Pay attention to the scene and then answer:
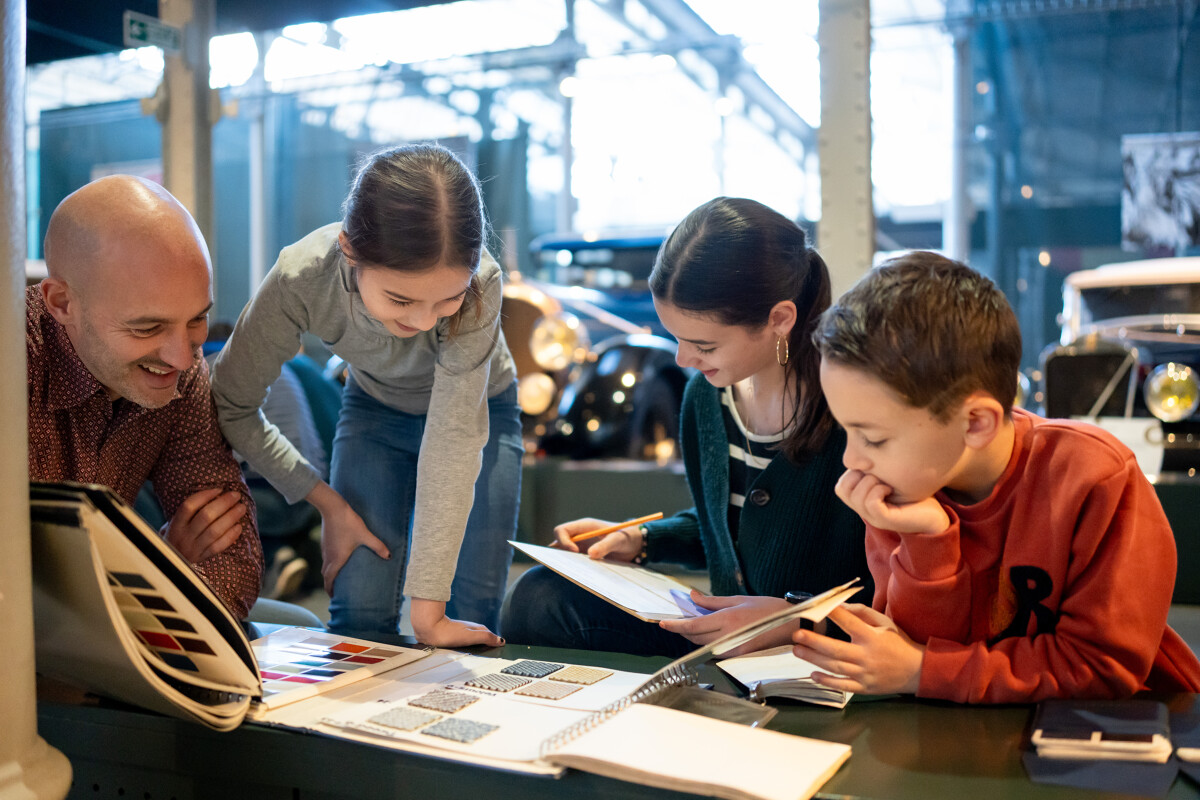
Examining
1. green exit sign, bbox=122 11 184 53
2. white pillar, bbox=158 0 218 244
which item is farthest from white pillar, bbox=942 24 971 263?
green exit sign, bbox=122 11 184 53

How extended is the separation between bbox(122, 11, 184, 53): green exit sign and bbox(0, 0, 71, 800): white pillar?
8.45ft

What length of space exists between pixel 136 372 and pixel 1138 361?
10.1ft

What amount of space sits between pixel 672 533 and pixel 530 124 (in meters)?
6.31

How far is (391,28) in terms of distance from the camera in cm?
755

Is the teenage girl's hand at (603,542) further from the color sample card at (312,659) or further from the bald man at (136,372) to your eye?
the bald man at (136,372)

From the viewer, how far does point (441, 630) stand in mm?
1364

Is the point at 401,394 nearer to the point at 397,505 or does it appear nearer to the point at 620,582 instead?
the point at 397,505

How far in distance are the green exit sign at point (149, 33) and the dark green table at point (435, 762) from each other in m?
2.70

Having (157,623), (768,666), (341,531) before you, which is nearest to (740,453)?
(768,666)

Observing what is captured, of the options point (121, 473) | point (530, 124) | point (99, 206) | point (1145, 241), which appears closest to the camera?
point (99, 206)

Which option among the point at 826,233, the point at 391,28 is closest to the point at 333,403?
the point at 826,233

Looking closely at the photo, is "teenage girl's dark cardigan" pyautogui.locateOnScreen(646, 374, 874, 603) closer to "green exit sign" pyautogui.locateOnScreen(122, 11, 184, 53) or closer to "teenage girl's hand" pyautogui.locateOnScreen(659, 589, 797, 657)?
"teenage girl's hand" pyautogui.locateOnScreen(659, 589, 797, 657)

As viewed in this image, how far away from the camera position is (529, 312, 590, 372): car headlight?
380 cm

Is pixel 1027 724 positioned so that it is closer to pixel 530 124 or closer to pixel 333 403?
pixel 333 403
